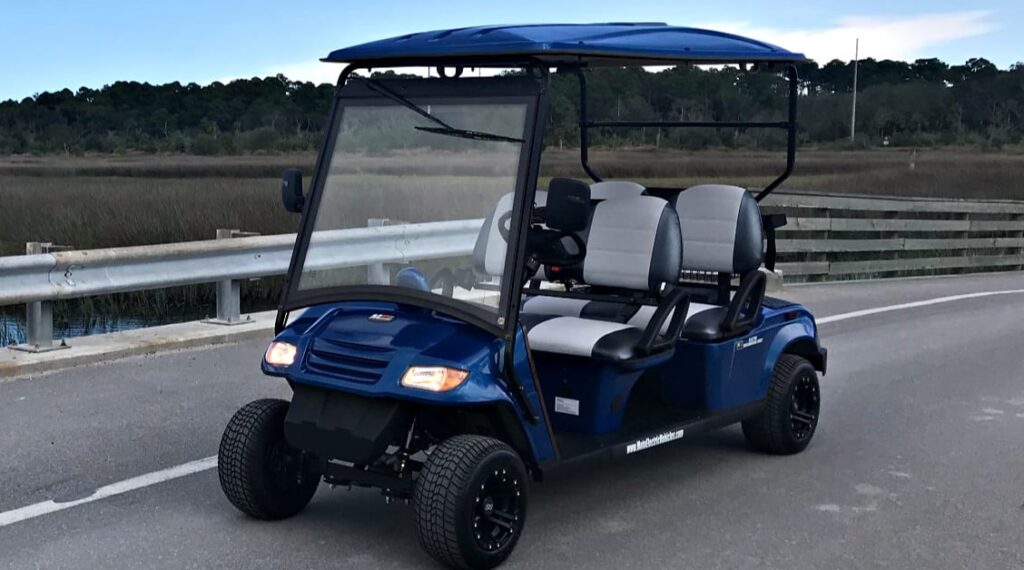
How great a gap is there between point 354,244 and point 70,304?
787 cm

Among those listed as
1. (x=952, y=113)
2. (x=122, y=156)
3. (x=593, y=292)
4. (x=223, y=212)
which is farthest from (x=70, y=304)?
(x=952, y=113)

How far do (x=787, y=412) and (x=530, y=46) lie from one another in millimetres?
2700

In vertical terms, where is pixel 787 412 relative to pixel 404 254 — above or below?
below

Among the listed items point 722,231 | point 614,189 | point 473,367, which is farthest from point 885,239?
point 473,367

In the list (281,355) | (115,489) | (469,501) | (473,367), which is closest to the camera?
(469,501)

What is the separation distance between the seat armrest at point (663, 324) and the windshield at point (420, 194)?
0.94 metres

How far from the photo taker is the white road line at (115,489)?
17.9 feet

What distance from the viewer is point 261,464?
5.18 metres

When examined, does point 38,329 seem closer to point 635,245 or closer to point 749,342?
point 635,245

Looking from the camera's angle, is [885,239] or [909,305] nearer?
[909,305]

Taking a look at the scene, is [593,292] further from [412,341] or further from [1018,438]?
[1018,438]

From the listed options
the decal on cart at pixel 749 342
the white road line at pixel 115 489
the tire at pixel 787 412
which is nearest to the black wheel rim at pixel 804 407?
the tire at pixel 787 412

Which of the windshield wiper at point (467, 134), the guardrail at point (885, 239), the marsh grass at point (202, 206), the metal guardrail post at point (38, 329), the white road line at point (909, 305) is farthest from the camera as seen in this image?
the guardrail at point (885, 239)

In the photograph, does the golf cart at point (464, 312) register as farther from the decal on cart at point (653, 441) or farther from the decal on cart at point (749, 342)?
the decal on cart at point (749, 342)
